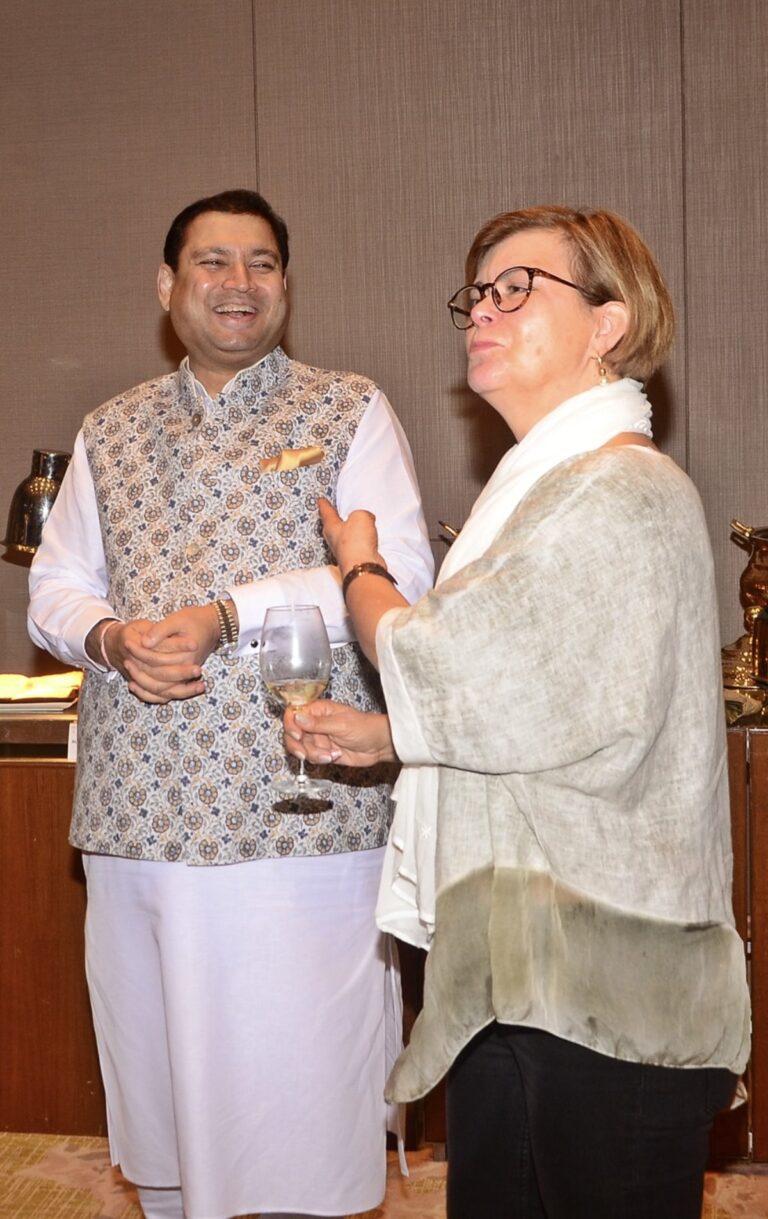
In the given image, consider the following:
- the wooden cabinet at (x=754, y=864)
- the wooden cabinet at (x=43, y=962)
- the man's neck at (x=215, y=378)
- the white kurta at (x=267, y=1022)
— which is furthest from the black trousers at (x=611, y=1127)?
the wooden cabinet at (x=43, y=962)

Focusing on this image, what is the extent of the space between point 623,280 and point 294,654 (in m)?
0.63

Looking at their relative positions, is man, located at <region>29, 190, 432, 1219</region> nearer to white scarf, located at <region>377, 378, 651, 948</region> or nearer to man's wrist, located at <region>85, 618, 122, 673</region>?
man's wrist, located at <region>85, 618, 122, 673</region>

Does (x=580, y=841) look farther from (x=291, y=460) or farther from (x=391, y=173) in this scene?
(x=391, y=173)

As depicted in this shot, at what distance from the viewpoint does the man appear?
2.38 m

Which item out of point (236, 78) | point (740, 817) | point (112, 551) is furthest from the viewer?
point (236, 78)

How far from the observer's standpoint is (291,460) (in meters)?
2.49

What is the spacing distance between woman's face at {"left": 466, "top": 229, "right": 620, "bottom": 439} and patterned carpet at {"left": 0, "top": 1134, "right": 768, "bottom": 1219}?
1.86 metres

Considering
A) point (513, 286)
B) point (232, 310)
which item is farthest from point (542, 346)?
point (232, 310)

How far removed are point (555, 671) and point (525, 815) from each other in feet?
0.58

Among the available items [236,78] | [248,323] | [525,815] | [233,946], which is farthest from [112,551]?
[236,78]

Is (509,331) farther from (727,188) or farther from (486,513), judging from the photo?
(727,188)

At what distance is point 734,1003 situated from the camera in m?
1.54

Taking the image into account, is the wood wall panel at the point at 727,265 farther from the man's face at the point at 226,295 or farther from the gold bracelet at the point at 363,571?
the gold bracelet at the point at 363,571

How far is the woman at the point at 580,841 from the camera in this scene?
1.47 meters
